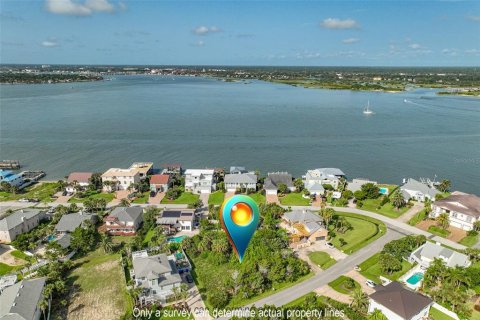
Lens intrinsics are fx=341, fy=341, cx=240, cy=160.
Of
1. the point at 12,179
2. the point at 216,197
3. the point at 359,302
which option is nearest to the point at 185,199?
the point at 216,197

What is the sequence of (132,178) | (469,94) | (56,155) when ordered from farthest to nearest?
(469,94) < (56,155) < (132,178)

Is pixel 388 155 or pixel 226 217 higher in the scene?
pixel 226 217

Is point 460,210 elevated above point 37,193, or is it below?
above

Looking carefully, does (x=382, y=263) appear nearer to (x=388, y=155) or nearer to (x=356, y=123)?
(x=388, y=155)

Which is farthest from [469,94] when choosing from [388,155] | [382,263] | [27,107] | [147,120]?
[27,107]

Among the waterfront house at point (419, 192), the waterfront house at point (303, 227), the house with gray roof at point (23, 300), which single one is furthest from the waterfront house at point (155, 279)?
the waterfront house at point (419, 192)

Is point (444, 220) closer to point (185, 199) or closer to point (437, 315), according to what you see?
point (437, 315)
